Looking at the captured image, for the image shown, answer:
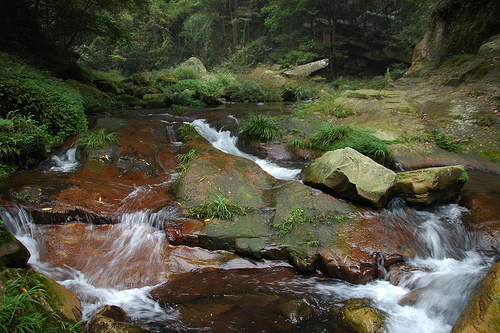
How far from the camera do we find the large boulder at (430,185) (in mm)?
5246

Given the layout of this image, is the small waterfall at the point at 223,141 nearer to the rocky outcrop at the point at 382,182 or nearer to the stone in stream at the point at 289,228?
the stone in stream at the point at 289,228

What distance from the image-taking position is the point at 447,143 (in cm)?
784

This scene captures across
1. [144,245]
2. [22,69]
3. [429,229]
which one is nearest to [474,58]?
[429,229]

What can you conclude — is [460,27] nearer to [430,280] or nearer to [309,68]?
[309,68]

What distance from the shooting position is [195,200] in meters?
5.16

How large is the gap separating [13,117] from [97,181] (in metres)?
2.55

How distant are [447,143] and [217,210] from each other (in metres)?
6.91

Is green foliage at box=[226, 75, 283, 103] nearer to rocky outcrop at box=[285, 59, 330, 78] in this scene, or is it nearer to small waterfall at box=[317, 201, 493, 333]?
rocky outcrop at box=[285, 59, 330, 78]

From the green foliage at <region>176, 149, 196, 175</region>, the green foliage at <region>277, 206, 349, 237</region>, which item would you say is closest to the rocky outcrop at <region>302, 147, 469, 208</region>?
the green foliage at <region>277, 206, 349, 237</region>

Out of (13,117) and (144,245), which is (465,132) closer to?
(144,245)

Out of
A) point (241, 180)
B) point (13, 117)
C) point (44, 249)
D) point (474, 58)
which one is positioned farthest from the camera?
point (474, 58)

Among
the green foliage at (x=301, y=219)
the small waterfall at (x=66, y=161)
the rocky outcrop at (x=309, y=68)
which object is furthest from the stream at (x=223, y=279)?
the rocky outcrop at (x=309, y=68)

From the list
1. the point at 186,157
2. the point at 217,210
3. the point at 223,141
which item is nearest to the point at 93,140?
the point at 186,157

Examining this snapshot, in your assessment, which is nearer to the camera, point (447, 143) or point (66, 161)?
point (66, 161)
